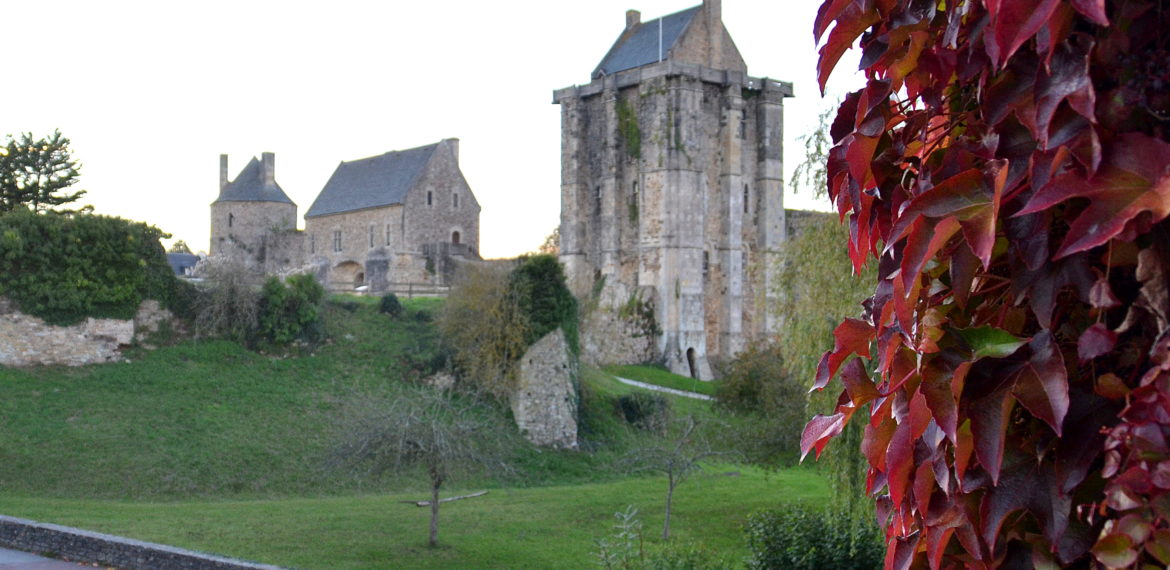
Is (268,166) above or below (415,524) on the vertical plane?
above

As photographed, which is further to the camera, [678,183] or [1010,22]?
[678,183]

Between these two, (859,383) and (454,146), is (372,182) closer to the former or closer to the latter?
(454,146)

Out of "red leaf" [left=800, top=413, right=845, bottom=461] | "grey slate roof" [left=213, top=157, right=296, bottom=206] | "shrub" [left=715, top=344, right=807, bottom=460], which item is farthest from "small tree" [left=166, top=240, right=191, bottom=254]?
"red leaf" [left=800, top=413, right=845, bottom=461]

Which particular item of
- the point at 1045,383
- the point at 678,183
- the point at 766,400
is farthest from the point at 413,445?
the point at 678,183

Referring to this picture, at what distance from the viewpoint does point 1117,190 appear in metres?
1.34

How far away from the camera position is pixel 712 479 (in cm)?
2356

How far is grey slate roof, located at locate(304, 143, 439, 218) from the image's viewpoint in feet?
159

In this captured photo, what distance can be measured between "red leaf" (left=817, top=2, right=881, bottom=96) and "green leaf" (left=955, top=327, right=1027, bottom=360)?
1.92 feet

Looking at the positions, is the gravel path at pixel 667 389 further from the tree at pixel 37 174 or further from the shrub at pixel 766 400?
the tree at pixel 37 174

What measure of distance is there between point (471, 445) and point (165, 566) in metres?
6.41

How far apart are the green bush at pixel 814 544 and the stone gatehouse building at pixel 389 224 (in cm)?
3528

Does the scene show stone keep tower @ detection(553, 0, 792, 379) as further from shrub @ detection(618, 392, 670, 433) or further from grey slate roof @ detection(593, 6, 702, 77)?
shrub @ detection(618, 392, 670, 433)

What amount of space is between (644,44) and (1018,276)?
4362 centimetres

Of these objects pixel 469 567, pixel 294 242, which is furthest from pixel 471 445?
pixel 294 242
